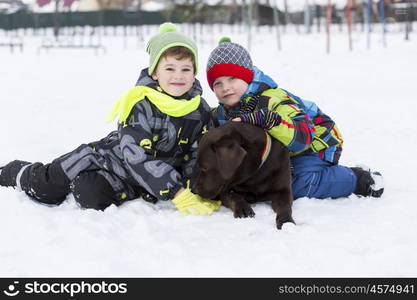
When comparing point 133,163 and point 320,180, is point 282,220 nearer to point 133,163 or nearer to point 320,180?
point 320,180

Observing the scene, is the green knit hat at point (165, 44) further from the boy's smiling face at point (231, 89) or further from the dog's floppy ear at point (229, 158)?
the dog's floppy ear at point (229, 158)

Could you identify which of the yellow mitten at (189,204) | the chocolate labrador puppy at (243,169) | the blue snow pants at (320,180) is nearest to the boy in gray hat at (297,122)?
the blue snow pants at (320,180)

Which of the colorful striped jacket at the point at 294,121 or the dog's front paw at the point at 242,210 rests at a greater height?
the colorful striped jacket at the point at 294,121

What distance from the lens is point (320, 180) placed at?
12.9 ft

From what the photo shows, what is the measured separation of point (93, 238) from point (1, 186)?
158cm

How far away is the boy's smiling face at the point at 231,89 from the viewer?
388 cm

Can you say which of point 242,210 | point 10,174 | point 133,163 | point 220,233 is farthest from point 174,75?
point 10,174

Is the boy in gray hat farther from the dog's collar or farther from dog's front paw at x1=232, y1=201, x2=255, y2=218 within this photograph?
dog's front paw at x1=232, y1=201, x2=255, y2=218

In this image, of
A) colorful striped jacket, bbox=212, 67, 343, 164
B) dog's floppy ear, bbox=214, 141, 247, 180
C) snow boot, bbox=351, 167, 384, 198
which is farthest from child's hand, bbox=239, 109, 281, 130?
snow boot, bbox=351, 167, 384, 198

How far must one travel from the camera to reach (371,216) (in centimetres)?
350

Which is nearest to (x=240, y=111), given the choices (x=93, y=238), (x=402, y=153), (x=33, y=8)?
(x=93, y=238)

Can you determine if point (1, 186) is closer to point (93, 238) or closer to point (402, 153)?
point (93, 238)

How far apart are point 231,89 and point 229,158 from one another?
843 millimetres

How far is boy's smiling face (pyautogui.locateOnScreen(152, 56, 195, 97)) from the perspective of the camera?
3678mm
